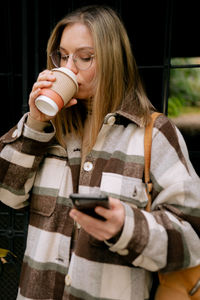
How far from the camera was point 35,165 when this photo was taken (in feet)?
4.16

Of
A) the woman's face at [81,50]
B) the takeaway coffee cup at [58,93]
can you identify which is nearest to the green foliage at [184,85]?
the woman's face at [81,50]

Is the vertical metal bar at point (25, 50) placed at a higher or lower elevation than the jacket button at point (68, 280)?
higher

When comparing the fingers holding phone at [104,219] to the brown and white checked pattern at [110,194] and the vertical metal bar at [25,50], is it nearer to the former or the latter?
the brown and white checked pattern at [110,194]

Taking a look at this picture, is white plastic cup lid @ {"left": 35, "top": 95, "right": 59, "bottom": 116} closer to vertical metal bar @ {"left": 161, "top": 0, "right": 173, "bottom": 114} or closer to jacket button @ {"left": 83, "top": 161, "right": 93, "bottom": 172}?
jacket button @ {"left": 83, "top": 161, "right": 93, "bottom": 172}

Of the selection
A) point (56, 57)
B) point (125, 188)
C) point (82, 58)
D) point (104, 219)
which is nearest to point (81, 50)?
point (82, 58)

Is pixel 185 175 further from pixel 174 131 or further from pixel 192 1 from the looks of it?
pixel 192 1

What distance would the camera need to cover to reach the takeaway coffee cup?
1079 mm

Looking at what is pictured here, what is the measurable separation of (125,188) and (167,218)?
0.60 ft

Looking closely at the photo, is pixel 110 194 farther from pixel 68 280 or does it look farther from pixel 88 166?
pixel 68 280

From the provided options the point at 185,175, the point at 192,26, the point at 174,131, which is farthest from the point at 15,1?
the point at 185,175

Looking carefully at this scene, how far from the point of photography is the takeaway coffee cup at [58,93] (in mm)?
1079

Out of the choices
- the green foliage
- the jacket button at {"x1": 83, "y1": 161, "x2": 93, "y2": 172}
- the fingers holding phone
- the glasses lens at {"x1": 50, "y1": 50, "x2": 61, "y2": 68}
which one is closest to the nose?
the glasses lens at {"x1": 50, "y1": 50, "x2": 61, "y2": 68}

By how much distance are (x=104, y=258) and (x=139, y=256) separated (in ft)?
→ 0.61

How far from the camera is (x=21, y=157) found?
124cm
